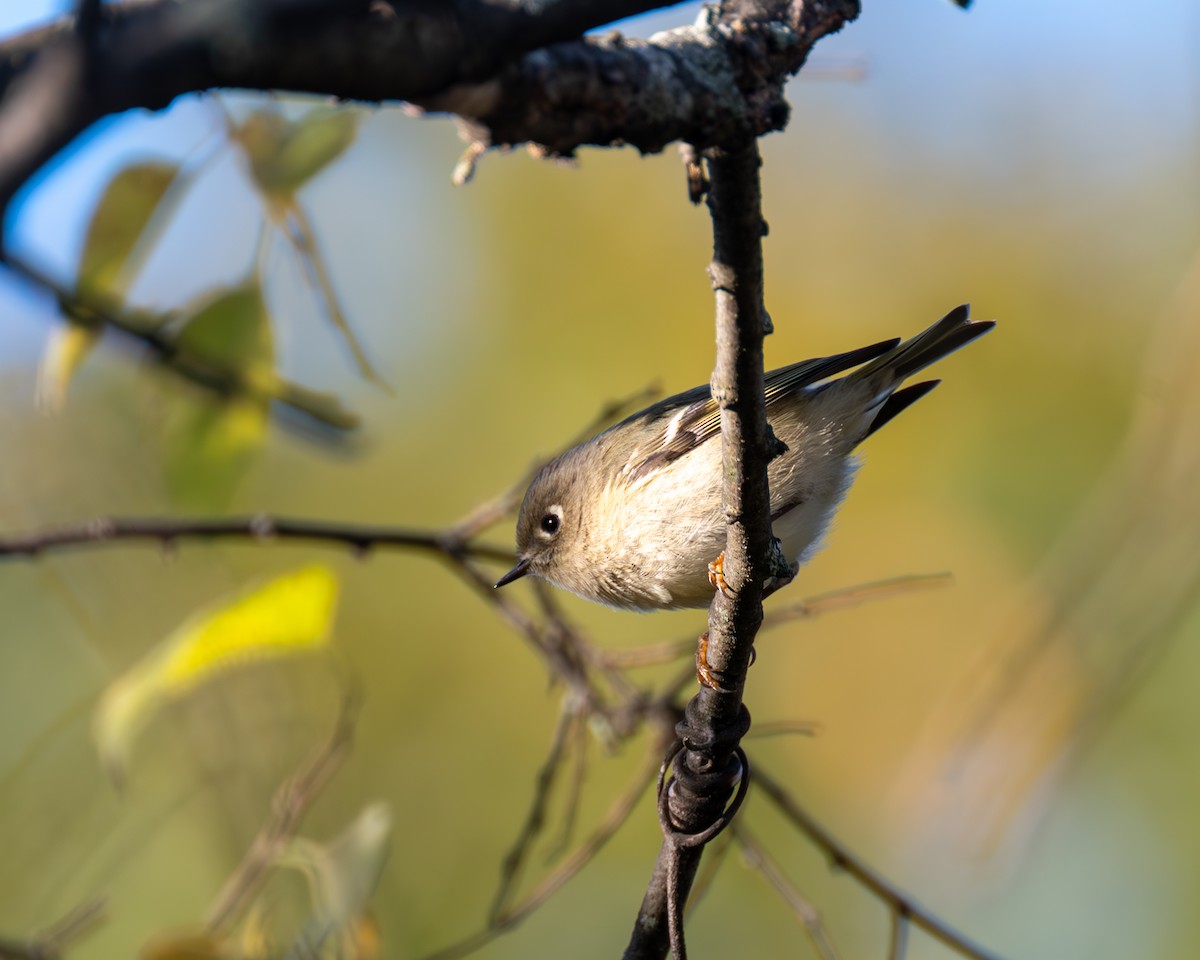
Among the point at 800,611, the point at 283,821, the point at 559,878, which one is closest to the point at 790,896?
the point at 559,878

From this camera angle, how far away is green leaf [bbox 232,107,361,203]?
1.74 m

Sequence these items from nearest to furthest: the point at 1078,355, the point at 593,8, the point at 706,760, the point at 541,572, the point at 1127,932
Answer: the point at 593,8 < the point at 706,760 < the point at 541,572 < the point at 1127,932 < the point at 1078,355

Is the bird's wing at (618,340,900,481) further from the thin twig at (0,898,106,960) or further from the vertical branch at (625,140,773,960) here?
the thin twig at (0,898,106,960)

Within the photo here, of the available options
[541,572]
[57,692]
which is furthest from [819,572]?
[57,692]

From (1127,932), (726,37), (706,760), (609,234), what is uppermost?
(726,37)

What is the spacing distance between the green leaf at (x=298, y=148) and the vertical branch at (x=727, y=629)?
790 millimetres

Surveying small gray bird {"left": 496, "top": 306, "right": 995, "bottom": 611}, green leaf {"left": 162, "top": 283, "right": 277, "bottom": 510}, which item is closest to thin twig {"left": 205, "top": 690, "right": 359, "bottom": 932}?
green leaf {"left": 162, "top": 283, "right": 277, "bottom": 510}

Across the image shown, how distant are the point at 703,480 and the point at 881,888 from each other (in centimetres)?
98

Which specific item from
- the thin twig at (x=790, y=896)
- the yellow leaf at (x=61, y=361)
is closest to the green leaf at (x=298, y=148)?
the yellow leaf at (x=61, y=361)

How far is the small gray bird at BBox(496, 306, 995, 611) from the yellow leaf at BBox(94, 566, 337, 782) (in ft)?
2.80

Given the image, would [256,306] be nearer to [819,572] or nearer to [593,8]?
[593,8]

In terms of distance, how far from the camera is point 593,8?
3.17ft

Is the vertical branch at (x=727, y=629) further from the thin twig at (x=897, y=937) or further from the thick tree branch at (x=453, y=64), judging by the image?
the thin twig at (x=897, y=937)

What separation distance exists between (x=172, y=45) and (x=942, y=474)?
19.0 feet
